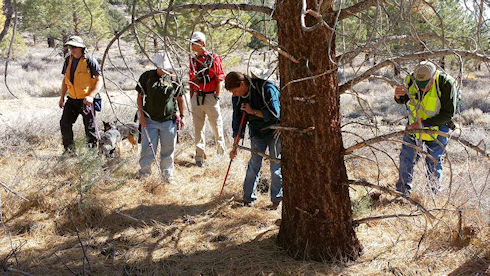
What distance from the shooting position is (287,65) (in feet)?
9.84

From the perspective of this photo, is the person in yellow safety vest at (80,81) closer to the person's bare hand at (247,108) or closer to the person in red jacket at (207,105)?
the person in red jacket at (207,105)

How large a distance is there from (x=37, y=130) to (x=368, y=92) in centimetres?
1883

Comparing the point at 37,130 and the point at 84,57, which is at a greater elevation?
the point at 84,57

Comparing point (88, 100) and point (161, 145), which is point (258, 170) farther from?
point (88, 100)

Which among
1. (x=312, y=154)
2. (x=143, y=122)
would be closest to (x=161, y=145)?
(x=143, y=122)

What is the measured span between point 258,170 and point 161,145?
137 cm

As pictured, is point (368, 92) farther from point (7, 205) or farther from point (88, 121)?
point (7, 205)

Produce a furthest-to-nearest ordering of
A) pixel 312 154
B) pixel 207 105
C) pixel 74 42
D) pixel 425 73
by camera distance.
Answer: pixel 207 105 → pixel 74 42 → pixel 425 73 → pixel 312 154

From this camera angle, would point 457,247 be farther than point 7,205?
No

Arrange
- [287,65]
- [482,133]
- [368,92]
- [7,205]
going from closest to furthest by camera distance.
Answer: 1. [287,65]
2. [7,205]
3. [482,133]
4. [368,92]

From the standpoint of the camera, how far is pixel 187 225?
413 cm

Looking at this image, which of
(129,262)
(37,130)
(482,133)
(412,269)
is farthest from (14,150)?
(482,133)

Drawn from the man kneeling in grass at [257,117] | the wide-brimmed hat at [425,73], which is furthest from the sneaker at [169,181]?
the wide-brimmed hat at [425,73]

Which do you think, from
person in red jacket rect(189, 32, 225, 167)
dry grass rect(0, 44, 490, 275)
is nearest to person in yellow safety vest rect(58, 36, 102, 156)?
dry grass rect(0, 44, 490, 275)
